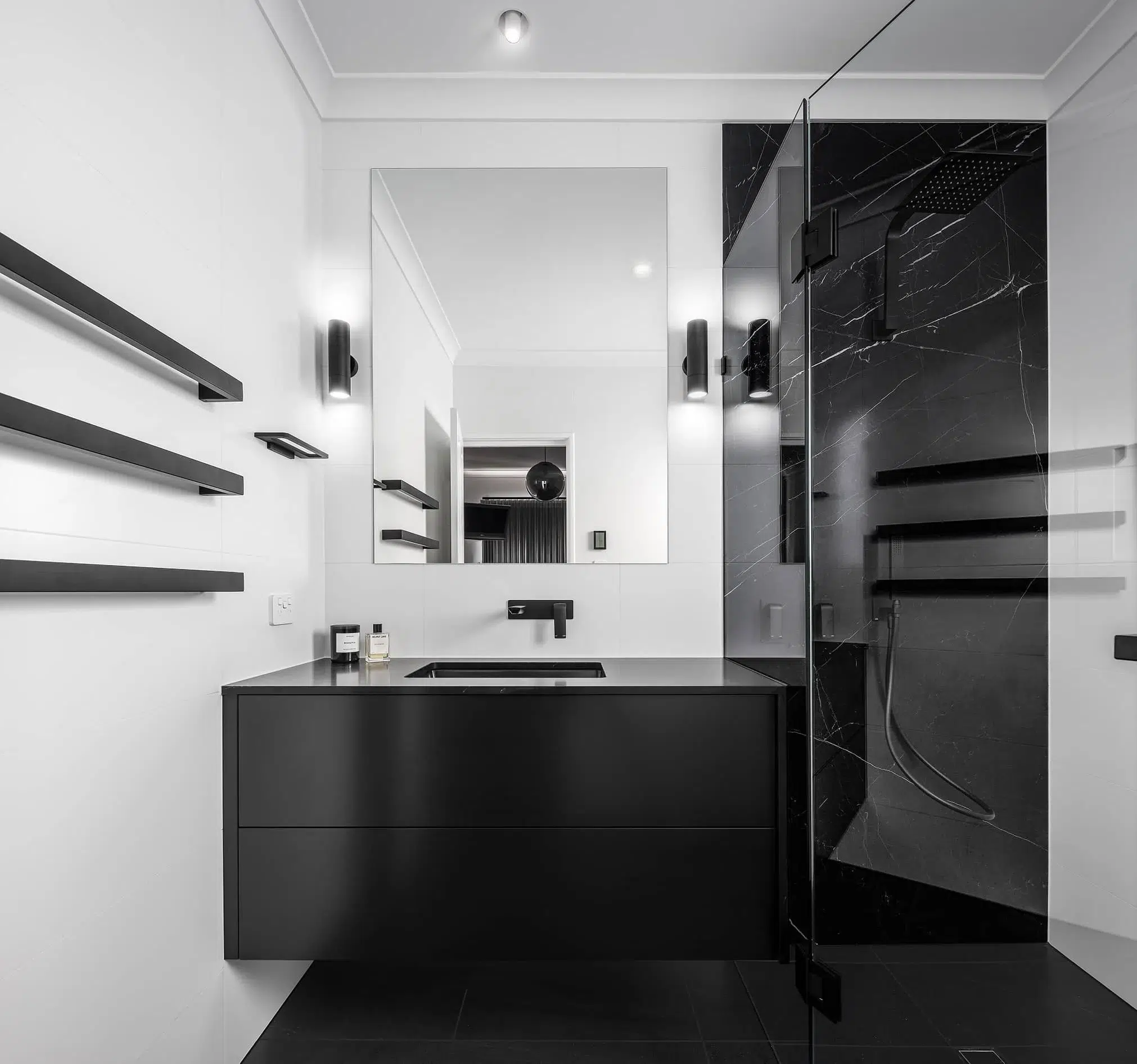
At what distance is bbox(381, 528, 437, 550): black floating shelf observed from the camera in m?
2.27

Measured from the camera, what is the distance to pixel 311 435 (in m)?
2.19

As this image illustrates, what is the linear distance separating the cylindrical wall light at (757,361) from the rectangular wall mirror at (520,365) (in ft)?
1.08

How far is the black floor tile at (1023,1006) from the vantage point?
→ 42.2 inches

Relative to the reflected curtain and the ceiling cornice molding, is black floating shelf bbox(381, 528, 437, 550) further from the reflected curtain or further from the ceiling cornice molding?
the ceiling cornice molding

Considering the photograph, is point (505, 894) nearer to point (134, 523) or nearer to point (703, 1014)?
point (703, 1014)

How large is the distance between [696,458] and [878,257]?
99cm

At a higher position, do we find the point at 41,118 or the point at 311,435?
the point at 41,118

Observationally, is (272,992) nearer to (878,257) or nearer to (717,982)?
(717,982)

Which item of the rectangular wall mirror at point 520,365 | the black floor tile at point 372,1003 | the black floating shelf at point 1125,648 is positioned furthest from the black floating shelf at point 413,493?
the black floating shelf at point 1125,648

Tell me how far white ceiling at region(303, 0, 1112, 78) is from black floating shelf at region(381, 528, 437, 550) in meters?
1.42

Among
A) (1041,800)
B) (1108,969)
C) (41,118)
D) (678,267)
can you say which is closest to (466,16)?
(678,267)

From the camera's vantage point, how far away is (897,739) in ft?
4.34

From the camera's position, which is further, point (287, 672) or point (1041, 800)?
point (287, 672)

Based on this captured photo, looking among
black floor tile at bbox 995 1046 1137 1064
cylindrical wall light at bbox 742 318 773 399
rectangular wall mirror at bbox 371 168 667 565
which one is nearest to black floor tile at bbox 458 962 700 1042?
black floor tile at bbox 995 1046 1137 1064
